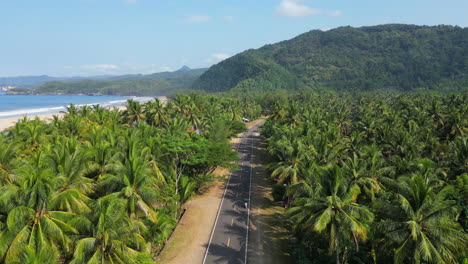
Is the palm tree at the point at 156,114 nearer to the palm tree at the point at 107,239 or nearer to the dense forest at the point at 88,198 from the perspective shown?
the dense forest at the point at 88,198

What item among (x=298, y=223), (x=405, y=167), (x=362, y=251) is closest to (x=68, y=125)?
(x=298, y=223)

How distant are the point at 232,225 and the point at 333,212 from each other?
15263 mm

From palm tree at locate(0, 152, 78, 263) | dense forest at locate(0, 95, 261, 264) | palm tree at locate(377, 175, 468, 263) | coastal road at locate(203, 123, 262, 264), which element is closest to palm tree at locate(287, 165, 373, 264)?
palm tree at locate(377, 175, 468, 263)

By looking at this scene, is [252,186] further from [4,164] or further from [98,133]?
[4,164]

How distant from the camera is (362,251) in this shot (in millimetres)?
25844

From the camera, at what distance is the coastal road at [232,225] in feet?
93.5

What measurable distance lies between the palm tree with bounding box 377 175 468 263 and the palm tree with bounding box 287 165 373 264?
2215 millimetres

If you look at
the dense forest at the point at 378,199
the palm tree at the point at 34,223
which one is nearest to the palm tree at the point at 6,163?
the palm tree at the point at 34,223

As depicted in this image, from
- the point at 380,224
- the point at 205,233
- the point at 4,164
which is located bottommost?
the point at 205,233

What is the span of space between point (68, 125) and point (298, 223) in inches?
1502

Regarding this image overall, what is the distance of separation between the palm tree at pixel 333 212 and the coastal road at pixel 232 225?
7851 millimetres

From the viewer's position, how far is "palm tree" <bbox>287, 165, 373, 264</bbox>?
2130cm

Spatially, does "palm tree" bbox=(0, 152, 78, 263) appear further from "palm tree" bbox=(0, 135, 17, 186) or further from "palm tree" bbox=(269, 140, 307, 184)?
"palm tree" bbox=(269, 140, 307, 184)

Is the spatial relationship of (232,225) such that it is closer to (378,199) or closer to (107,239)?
(378,199)
